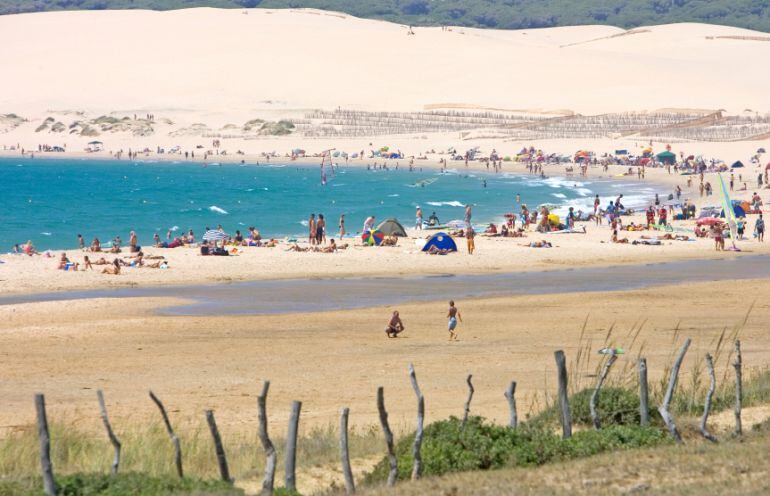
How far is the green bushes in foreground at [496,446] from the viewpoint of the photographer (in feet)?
36.3

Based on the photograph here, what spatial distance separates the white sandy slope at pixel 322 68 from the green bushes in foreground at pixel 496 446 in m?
104

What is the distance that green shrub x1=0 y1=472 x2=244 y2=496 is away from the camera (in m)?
9.96

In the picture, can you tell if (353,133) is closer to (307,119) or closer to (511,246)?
(307,119)

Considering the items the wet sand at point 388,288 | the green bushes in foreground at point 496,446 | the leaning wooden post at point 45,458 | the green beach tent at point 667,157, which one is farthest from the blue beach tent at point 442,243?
the green beach tent at point 667,157

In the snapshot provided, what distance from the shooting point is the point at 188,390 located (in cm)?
1805

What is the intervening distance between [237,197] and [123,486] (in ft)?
194

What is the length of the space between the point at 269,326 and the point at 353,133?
82.6 m

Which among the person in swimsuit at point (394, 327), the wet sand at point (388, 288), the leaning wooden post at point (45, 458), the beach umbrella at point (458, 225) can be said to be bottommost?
the wet sand at point (388, 288)

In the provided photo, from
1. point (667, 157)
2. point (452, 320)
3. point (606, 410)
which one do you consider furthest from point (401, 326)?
point (667, 157)

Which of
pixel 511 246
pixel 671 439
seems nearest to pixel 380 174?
pixel 511 246

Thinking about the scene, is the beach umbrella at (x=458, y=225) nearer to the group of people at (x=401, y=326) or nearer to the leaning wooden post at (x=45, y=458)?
the group of people at (x=401, y=326)

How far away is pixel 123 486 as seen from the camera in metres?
10.1

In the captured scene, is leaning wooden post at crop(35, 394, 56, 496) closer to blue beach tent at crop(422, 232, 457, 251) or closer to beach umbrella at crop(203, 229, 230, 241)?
blue beach tent at crop(422, 232, 457, 251)

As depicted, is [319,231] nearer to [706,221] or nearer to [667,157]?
[706,221]
